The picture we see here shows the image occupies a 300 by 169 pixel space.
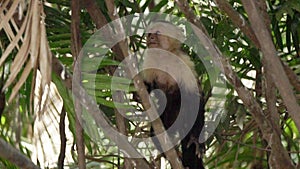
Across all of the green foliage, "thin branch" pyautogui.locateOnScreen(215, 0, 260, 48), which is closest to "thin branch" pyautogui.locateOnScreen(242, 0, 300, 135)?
"thin branch" pyautogui.locateOnScreen(215, 0, 260, 48)

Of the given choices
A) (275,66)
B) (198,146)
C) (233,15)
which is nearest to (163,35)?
(198,146)

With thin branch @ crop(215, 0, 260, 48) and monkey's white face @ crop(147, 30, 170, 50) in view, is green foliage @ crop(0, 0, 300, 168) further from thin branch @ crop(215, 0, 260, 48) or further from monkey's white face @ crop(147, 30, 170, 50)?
thin branch @ crop(215, 0, 260, 48)

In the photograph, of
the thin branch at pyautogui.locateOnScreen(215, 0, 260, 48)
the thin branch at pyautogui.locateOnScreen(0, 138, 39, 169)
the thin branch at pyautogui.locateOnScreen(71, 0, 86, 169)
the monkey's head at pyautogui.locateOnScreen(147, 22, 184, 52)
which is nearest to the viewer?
the thin branch at pyautogui.locateOnScreen(0, 138, 39, 169)

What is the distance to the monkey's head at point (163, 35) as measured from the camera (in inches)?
81.8

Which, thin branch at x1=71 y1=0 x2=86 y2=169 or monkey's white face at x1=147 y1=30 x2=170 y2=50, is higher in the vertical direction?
monkey's white face at x1=147 y1=30 x2=170 y2=50

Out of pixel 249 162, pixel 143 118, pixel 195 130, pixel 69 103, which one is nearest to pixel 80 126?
pixel 69 103

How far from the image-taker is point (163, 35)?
2.11 m

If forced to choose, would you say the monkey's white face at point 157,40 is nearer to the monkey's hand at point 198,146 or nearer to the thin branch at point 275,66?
the monkey's hand at point 198,146

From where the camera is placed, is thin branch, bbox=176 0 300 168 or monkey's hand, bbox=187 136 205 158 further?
monkey's hand, bbox=187 136 205 158

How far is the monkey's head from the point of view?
6.82 ft

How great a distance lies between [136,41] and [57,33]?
31cm

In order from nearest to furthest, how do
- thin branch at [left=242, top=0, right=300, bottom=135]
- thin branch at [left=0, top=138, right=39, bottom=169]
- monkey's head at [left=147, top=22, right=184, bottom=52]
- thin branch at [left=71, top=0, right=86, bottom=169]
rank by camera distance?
thin branch at [left=0, top=138, right=39, bottom=169], thin branch at [left=242, top=0, right=300, bottom=135], thin branch at [left=71, top=0, right=86, bottom=169], monkey's head at [left=147, top=22, right=184, bottom=52]

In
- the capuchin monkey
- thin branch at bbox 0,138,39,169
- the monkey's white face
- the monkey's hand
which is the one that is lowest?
thin branch at bbox 0,138,39,169

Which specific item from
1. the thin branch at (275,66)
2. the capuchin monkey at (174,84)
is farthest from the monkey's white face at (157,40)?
the thin branch at (275,66)
